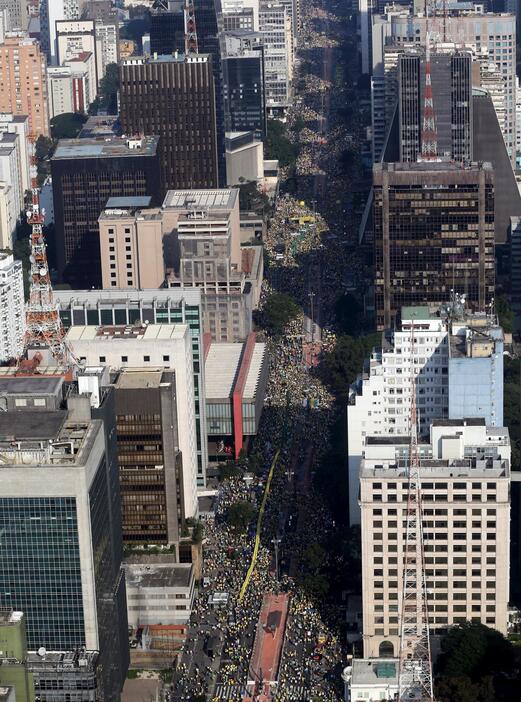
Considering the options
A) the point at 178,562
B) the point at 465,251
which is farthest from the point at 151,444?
the point at 465,251

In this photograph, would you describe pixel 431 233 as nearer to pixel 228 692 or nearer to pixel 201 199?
pixel 201 199

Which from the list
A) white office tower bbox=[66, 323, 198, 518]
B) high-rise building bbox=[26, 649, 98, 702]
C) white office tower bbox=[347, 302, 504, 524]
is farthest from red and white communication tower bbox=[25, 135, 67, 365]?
high-rise building bbox=[26, 649, 98, 702]

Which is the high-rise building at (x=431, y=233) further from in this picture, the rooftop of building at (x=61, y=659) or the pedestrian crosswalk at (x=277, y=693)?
the rooftop of building at (x=61, y=659)

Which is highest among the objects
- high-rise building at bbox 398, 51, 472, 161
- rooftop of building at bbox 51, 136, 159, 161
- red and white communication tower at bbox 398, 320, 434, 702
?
high-rise building at bbox 398, 51, 472, 161

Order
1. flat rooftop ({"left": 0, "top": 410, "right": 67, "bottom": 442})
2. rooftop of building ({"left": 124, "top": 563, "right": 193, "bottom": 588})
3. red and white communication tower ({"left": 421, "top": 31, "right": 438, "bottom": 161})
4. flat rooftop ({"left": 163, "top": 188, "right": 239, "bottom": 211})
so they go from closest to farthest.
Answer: flat rooftop ({"left": 0, "top": 410, "right": 67, "bottom": 442}) → rooftop of building ({"left": 124, "top": 563, "right": 193, "bottom": 588}) → flat rooftop ({"left": 163, "top": 188, "right": 239, "bottom": 211}) → red and white communication tower ({"left": 421, "top": 31, "right": 438, "bottom": 161})

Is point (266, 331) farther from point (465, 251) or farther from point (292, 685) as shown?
point (292, 685)

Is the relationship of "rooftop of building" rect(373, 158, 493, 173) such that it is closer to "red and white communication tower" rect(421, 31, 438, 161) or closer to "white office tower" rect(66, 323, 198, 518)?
"red and white communication tower" rect(421, 31, 438, 161)
